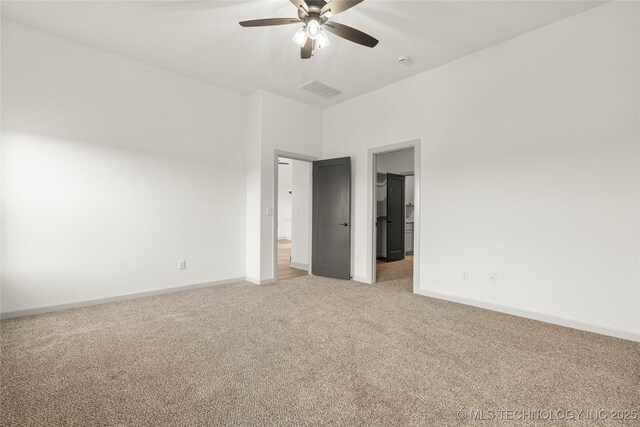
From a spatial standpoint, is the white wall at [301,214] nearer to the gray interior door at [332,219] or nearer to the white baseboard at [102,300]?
the gray interior door at [332,219]

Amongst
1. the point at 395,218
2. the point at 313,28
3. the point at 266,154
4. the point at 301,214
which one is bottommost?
the point at 395,218

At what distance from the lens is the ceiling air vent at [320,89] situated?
4.47 meters

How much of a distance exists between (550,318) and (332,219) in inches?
127

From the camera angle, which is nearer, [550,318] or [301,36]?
[301,36]

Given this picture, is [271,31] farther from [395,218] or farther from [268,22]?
[395,218]

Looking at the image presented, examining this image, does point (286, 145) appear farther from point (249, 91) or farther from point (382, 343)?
point (382, 343)

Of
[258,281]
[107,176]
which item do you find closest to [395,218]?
[258,281]

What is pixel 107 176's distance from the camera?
3.61 m

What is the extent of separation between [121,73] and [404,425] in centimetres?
474

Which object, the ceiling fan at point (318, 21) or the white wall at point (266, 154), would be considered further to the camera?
the white wall at point (266, 154)

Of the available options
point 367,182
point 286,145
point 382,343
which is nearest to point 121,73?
point 286,145

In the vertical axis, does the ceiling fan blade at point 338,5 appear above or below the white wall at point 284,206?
above

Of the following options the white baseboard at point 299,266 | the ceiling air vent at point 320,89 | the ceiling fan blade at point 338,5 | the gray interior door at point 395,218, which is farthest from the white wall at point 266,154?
the gray interior door at point 395,218

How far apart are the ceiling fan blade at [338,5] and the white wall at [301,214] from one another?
140 inches
